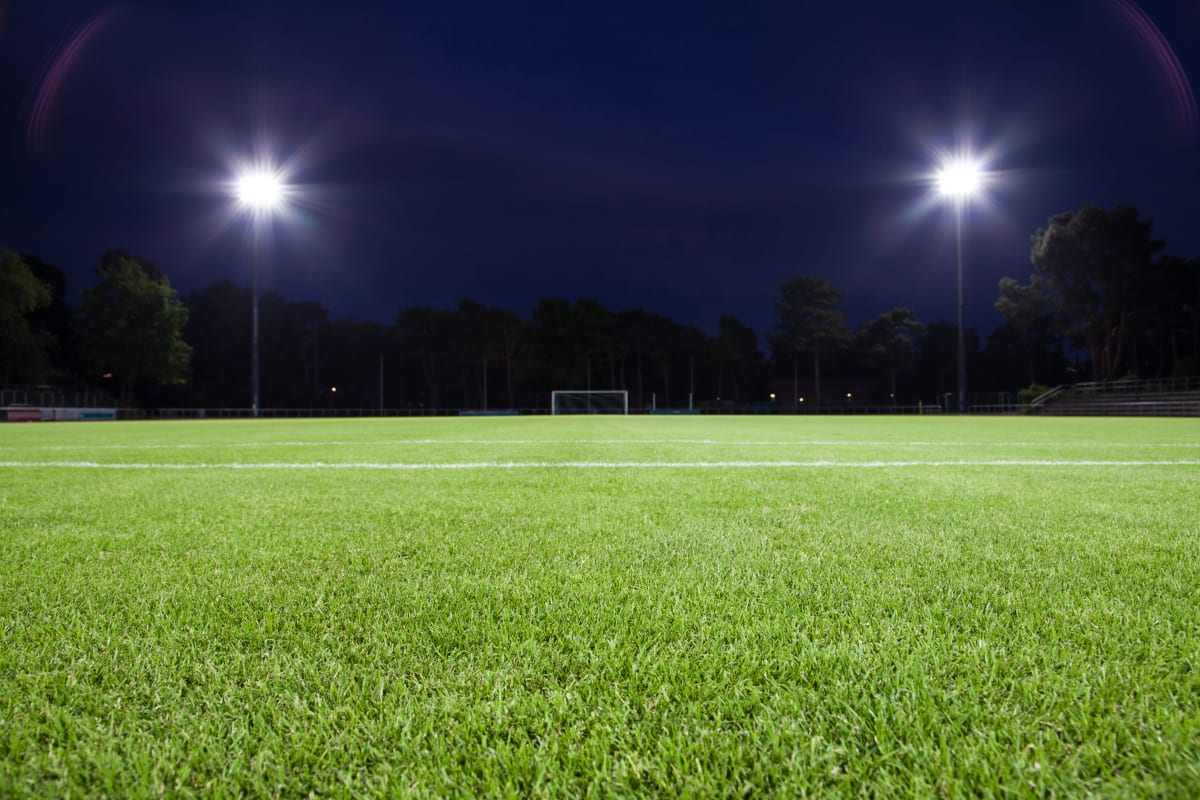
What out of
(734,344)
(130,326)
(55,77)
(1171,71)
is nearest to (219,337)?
(130,326)

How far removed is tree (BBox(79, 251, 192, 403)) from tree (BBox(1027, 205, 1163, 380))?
57.6m

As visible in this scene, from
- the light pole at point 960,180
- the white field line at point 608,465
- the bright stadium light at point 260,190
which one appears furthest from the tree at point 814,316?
the white field line at point 608,465

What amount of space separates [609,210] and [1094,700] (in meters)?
85.4

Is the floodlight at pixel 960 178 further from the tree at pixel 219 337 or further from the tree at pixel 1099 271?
the tree at pixel 219 337

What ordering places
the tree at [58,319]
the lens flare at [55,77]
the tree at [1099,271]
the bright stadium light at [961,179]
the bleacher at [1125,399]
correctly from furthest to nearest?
the lens flare at [55,77], the tree at [58,319], the tree at [1099,271], the bright stadium light at [961,179], the bleacher at [1125,399]

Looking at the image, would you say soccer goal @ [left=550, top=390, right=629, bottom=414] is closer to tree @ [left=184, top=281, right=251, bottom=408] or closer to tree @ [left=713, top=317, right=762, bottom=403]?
tree @ [left=713, top=317, right=762, bottom=403]

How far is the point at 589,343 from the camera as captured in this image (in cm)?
5588

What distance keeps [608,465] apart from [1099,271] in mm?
43760

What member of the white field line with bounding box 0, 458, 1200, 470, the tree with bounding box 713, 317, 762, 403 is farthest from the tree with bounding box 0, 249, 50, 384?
the tree with bounding box 713, 317, 762, 403

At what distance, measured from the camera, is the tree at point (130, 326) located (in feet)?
124

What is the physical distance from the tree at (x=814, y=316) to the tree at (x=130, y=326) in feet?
159

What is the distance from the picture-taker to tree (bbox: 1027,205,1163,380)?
34344 mm

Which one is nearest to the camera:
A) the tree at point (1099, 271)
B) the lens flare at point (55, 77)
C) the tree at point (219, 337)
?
the tree at point (1099, 271)

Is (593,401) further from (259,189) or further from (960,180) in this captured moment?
(960,180)
